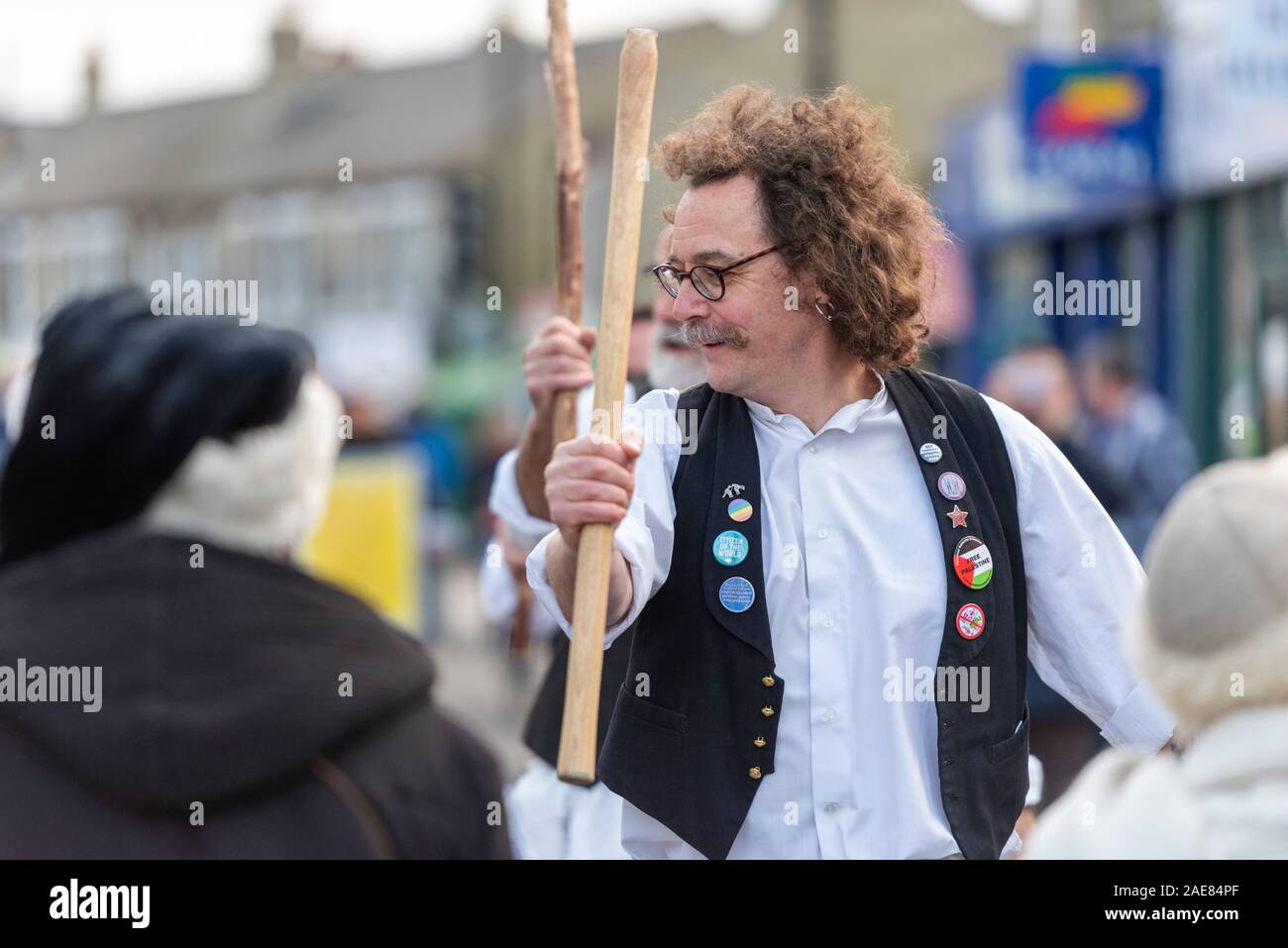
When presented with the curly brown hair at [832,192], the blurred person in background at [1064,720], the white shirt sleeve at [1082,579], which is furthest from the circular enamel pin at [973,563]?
the blurred person in background at [1064,720]

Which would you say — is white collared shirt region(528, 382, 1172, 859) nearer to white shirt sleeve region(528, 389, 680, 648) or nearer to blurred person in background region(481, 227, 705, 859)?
white shirt sleeve region(528, 389, 680, 648)

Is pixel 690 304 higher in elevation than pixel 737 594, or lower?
higher

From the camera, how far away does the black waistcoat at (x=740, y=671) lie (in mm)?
2656

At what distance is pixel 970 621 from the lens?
2705 mm

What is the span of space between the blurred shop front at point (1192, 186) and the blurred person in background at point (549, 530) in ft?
19.8

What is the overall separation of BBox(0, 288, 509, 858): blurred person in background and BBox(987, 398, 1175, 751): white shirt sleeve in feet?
3.54

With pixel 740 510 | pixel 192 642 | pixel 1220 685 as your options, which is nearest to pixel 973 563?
pixel 740 510

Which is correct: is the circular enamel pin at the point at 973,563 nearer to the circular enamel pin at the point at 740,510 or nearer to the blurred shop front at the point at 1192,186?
the circular enamel pin at the point at 740,510

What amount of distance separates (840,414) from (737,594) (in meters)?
0.37

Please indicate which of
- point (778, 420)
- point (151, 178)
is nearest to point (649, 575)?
point (778, 420)

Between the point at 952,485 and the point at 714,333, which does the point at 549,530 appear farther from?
the point at 952,485

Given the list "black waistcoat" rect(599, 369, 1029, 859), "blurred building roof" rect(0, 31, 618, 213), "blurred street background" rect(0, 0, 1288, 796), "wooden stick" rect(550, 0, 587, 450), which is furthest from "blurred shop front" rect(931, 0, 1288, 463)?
"blurred building roof" rect(0, 31, 618, 213)

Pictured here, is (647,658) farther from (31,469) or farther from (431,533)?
(431,533)

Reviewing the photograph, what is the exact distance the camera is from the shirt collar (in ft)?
9.28
